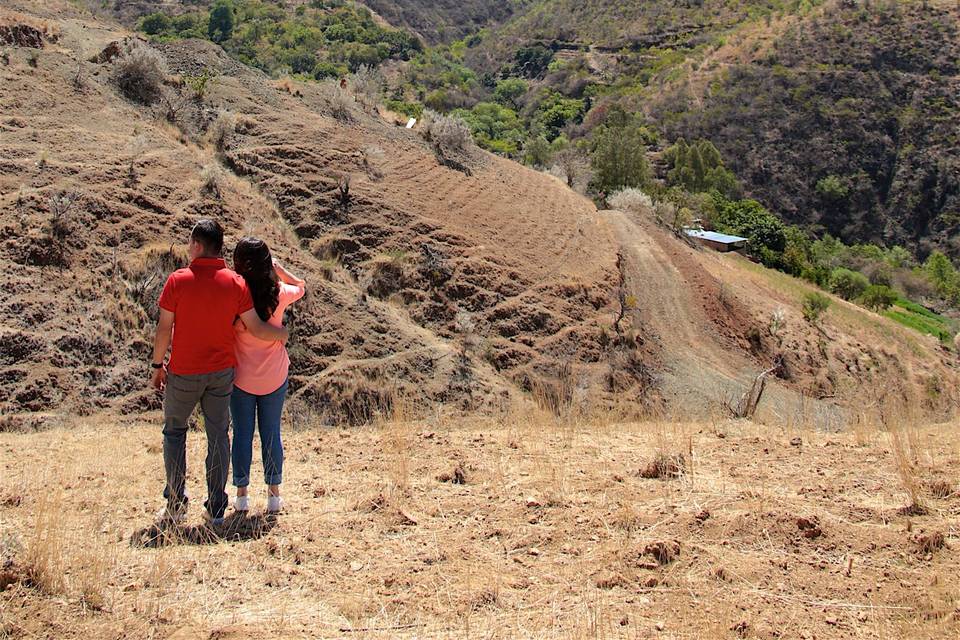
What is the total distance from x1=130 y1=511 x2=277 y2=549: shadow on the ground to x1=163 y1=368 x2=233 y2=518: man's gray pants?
0.35ft

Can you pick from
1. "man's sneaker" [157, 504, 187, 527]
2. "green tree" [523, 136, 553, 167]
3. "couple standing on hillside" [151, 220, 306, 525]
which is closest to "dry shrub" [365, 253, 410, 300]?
"couple standing on hillside" [151, 220, 306, 525]

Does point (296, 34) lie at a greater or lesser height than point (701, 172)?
greater

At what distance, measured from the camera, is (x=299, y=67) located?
60094mm

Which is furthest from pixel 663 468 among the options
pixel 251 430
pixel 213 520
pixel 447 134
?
pixel 447 134

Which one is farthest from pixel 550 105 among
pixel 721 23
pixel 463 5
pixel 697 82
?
pixel 463 5

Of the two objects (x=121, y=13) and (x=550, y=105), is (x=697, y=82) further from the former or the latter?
(x=121, y=13)

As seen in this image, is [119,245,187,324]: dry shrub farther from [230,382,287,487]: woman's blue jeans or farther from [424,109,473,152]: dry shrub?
[424,109,473,152]: dry shrub

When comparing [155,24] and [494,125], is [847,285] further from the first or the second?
[155,24]

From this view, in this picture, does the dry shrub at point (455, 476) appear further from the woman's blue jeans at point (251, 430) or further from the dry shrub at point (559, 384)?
the dry shrub at point (559, 384)

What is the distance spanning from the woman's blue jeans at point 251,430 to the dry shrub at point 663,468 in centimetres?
216

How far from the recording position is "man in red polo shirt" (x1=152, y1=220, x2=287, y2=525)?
3643 mm

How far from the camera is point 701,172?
43.8 meters

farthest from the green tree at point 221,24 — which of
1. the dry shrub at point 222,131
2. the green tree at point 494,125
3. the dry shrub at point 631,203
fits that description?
the dry shrub at point 222,131

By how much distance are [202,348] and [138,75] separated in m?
11.1
